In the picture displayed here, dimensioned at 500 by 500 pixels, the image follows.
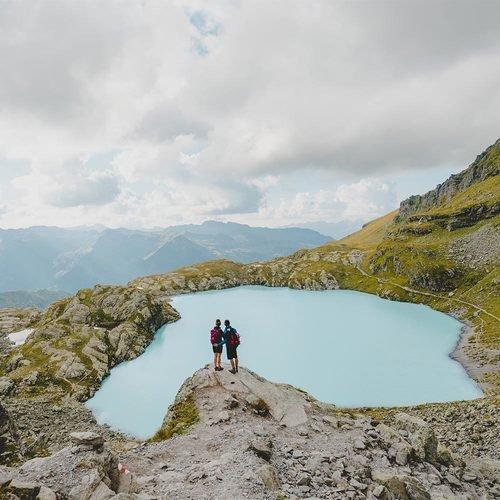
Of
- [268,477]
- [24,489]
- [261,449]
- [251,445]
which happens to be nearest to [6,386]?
[251,445]

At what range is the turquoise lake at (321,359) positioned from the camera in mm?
67062

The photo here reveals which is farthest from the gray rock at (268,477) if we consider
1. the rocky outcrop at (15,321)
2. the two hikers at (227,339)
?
the rocky outcrop at (15,321)

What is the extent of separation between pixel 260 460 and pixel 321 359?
2602 inches

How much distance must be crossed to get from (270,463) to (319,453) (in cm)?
402

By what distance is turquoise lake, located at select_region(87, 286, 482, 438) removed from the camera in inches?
2640

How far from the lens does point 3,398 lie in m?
74.2

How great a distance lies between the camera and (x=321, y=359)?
85.7m

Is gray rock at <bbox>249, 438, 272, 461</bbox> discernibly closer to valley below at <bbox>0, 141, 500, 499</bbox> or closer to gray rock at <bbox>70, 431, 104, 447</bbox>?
valley below at <bbox>0, 141, 500, 499</bbox>

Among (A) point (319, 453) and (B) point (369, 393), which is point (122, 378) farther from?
(A) point (319, 453)

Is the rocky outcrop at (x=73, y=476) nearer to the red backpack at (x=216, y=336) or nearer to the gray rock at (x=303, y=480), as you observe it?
the gray rock at (x=303, y=480)

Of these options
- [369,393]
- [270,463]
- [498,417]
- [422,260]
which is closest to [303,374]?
[369,393]

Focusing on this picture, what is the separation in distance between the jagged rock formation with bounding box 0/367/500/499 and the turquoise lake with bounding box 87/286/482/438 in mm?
32328

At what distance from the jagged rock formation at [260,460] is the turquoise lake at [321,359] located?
1273 inches

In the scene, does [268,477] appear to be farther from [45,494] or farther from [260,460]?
[45,494]
